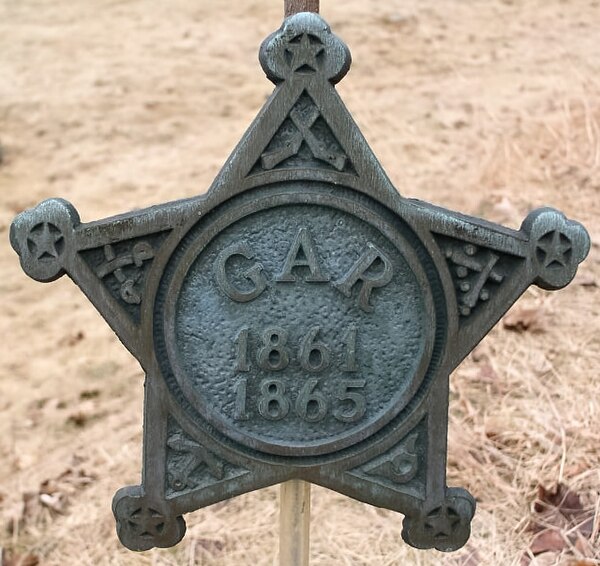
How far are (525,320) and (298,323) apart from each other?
2295 mm

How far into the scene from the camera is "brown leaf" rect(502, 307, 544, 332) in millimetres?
4039

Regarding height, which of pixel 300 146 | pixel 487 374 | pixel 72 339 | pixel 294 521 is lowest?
pixel 294 521

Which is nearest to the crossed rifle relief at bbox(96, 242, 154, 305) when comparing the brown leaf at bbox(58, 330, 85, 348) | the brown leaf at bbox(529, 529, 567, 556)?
the brown leaf at bbox(529, 529, 567, 556)

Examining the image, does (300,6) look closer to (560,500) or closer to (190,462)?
(190,462)

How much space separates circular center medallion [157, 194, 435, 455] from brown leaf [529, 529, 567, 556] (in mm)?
1233

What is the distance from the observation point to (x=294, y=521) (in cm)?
224

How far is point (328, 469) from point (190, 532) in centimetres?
137

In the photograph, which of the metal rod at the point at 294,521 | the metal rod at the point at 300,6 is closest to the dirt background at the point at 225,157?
the metal rod at the point at 294,521

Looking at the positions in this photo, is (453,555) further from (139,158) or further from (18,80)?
(18,80)

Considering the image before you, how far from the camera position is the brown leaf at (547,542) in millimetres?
2939

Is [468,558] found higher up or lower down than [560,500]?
lower down

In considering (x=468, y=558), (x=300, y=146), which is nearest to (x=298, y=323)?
(x=300, y=146)

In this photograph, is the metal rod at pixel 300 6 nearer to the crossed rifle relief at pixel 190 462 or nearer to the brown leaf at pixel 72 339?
the crossed rifle relief at pixel 190 462

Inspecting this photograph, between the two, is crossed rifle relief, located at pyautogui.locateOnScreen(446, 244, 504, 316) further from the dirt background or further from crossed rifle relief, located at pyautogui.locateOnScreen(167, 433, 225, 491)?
the dirt background
